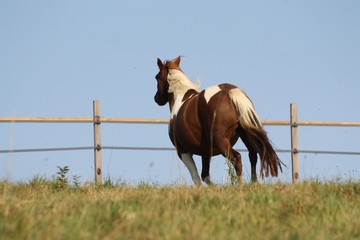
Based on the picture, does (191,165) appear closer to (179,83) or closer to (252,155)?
(252,155)

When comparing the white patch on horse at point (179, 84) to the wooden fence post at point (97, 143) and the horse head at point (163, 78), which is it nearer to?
the horse head at point (163, 78)

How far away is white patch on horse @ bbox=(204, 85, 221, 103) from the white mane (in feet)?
3.29

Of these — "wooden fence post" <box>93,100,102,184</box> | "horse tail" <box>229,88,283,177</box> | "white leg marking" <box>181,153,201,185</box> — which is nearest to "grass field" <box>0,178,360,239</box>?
"horse tail" <box>229,88,283,177</box>

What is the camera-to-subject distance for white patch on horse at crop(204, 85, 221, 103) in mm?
7643

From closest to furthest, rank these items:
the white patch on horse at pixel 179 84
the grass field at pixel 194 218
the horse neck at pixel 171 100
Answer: the grass field at pixel 194 218, the white patch on horse at pixel 179 84, the horse neck at pixel 171 100

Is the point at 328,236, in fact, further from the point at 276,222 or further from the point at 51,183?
the point at 51,183

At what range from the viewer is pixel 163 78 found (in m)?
9.12

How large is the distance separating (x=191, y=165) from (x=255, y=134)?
1289 mm

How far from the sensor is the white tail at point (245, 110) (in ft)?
24.4

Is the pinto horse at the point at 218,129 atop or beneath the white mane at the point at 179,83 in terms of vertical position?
beneath

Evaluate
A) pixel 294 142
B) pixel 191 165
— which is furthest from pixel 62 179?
pixel 294 142

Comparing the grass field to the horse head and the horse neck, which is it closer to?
the horse neck

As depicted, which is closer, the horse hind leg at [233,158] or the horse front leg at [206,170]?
the horse hind leg at [233,158]

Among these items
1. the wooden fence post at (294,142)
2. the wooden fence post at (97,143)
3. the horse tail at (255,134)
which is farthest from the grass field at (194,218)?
the wooden fence post at (294,142)
